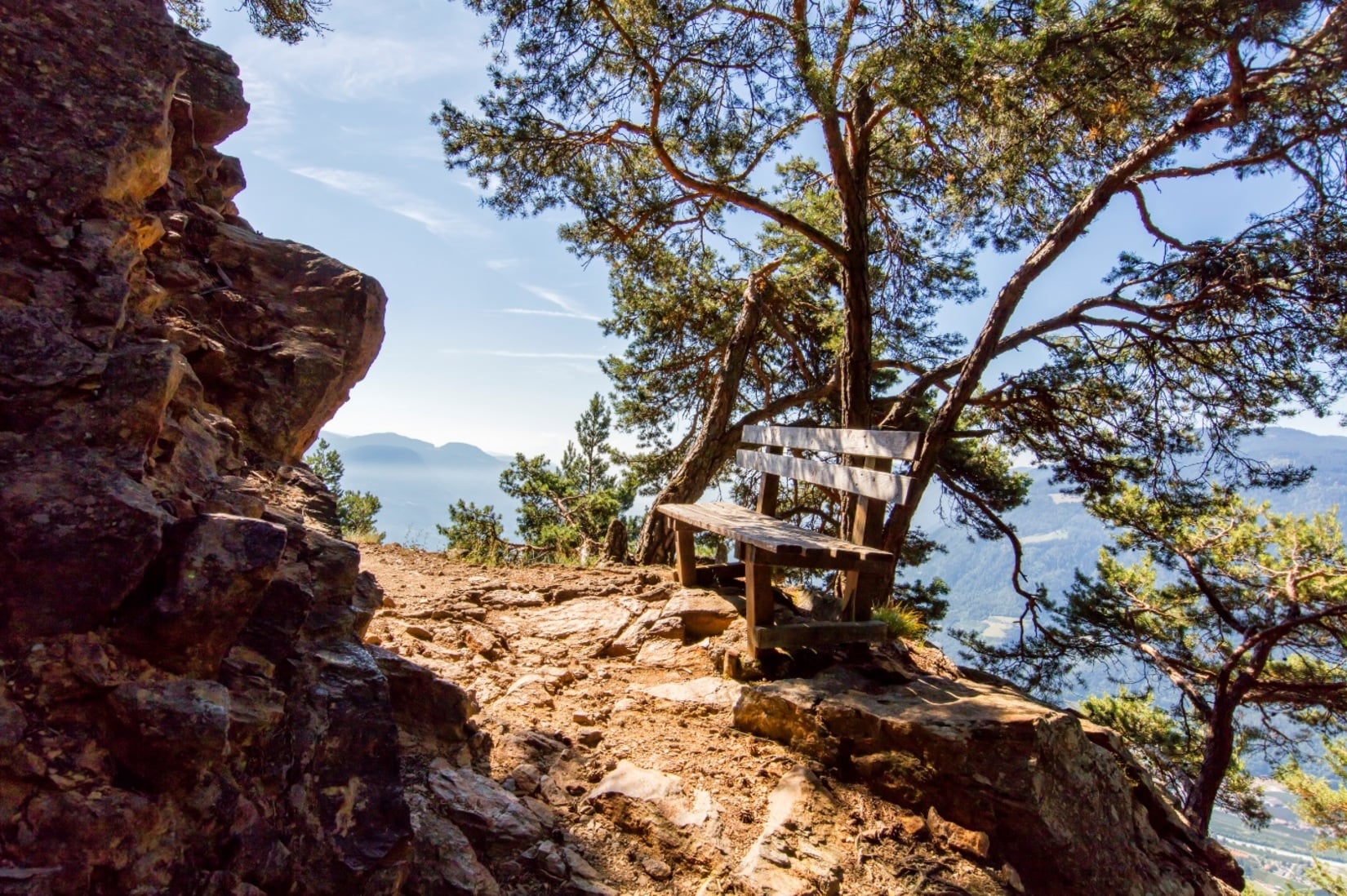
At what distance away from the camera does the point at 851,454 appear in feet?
15.4

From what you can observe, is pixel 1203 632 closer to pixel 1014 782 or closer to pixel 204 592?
pixel 1014 782

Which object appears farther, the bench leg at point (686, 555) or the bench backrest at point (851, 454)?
the bench leg at point (686, 555)

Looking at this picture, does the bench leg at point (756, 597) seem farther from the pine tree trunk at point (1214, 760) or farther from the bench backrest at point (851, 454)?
the pine tree trunk at point (1214, 760)

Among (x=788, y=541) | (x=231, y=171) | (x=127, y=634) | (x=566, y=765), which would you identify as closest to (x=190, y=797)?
(x=127, y=634)

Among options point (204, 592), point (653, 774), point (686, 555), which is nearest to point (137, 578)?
point (204, 592)

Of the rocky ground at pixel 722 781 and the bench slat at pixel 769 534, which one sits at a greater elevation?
the bench slat at pixel 769 534

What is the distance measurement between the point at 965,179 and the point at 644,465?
659 centimetres

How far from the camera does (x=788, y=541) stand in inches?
159

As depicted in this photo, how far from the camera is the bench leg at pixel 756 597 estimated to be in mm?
4148

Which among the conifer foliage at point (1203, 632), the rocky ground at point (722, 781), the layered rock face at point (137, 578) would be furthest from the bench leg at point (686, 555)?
the conifer foliage at point (1203, 632)

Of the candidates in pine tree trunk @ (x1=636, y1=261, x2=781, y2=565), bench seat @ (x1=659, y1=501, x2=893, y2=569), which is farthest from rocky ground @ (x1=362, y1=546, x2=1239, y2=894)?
pine tree trunk @ (x1=636, y1=261, x2=781, y2=565)

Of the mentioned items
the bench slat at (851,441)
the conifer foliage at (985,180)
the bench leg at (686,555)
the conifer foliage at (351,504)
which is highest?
the conifer foliage at (985,180)

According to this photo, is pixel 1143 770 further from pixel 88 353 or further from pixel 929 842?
pixel 88 353

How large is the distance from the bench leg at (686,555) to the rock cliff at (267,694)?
174 centimetres
